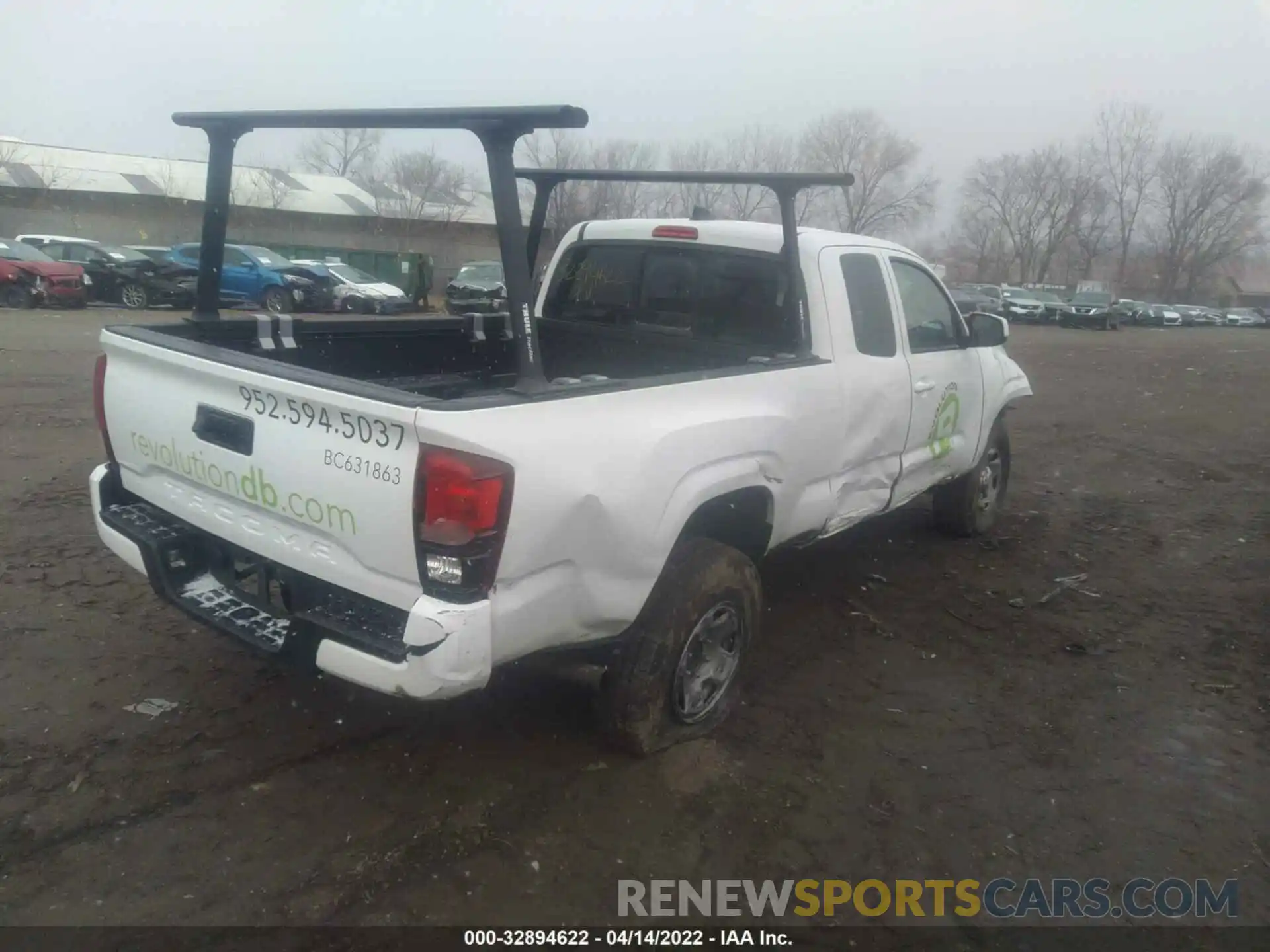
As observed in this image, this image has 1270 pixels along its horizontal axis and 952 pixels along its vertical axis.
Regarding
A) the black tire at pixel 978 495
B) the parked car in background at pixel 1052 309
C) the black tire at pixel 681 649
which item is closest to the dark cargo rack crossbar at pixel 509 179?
the black tire at pixel 681 649

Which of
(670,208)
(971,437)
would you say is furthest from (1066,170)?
(971,437)

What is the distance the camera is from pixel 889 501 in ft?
16.9

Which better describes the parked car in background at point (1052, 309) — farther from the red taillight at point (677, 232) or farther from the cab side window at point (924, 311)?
the red taillight at point (677, 232)

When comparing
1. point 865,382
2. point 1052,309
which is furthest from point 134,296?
point 1052,309

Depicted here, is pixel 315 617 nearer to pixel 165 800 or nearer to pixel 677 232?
pixel 165 800

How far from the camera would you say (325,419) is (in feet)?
9.64

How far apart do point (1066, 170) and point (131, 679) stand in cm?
8380

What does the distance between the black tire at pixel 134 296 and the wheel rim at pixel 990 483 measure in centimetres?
2120

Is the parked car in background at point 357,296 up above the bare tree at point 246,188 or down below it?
below

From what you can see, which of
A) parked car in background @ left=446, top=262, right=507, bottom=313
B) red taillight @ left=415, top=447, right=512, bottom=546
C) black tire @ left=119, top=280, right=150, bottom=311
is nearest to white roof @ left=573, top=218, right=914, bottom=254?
red taillight @ left=415, top=447, right=512, bottom=546

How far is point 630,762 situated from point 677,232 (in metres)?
2.71

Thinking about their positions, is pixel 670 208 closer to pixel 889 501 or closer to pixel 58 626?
pixel 889 501

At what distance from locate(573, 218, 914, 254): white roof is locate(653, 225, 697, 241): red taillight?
0.06ft

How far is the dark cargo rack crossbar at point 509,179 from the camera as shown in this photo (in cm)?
293
